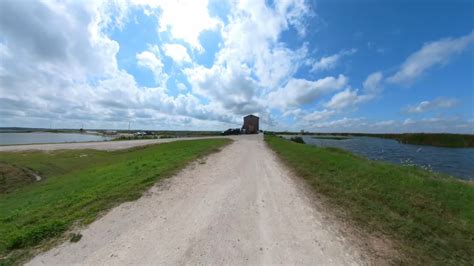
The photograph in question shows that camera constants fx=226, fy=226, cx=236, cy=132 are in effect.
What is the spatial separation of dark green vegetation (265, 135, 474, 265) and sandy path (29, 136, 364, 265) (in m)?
1.08

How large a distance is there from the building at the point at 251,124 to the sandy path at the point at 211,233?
247 feet

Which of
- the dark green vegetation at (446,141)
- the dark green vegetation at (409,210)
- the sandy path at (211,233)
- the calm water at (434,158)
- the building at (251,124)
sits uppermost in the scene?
the building at (251,124)

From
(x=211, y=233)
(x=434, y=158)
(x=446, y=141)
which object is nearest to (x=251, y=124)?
(x=446, y=141)

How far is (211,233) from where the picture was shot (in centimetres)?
500

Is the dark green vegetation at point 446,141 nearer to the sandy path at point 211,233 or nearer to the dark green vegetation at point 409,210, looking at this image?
the dark green vegetation at point 409,210

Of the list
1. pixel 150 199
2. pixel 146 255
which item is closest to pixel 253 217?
pixel 146 255

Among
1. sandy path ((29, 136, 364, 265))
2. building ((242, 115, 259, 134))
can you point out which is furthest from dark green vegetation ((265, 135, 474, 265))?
building ((242, 115, 259, 134))

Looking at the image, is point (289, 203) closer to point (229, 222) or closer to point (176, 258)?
point (229, 222)

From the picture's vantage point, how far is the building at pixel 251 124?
83500 millimetres

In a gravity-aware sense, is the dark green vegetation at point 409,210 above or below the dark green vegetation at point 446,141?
below

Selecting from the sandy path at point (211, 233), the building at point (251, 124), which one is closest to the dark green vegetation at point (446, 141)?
the building at point (251, 124)

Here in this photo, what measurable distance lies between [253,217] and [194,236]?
1719 mm

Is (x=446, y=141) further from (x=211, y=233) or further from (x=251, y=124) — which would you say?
(x=211, y=233)

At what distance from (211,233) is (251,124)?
80.2 metres
